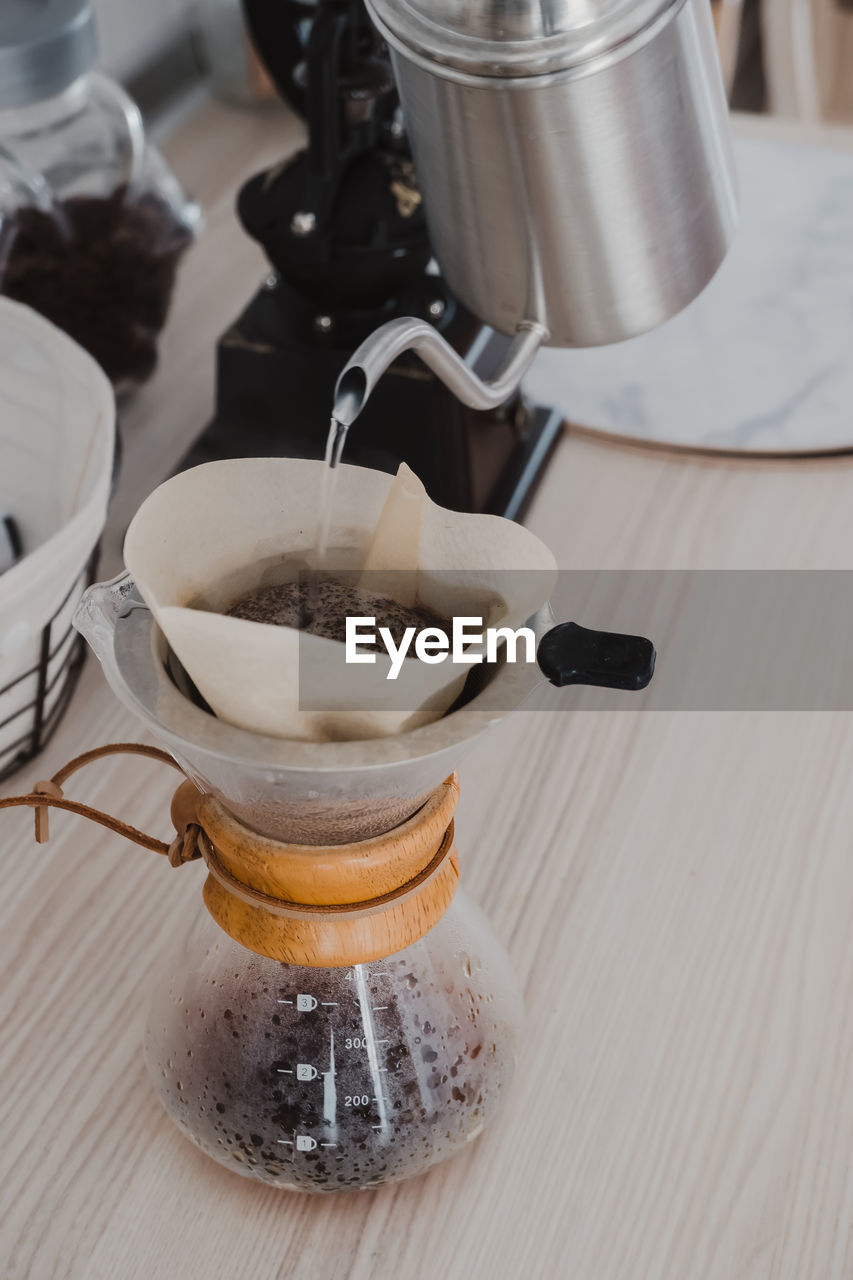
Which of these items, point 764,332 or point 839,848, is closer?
point 839,848

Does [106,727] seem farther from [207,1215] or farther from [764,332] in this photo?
[764,332]

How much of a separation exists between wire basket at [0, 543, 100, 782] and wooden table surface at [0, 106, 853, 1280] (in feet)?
0.05

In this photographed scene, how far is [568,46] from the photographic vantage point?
0.45m

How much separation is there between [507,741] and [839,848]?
0.52 ft

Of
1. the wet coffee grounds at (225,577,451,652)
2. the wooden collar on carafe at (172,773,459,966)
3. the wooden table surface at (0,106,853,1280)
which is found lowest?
the wooden table surface at (0,106,853,1280)

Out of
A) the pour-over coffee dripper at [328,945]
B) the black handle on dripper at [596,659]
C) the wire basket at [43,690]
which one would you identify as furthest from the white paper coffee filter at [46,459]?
the black handle on dripper at [596,659]

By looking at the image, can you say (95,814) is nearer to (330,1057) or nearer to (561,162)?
(330,1057)

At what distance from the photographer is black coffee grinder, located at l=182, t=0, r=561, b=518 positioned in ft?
2.00

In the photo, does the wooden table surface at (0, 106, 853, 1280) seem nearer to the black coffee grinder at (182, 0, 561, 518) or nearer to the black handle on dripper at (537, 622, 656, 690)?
the black coffee grinder at (182, 0, 561, 518)

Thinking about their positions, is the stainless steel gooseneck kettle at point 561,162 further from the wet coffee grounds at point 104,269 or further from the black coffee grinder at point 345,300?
the wet coffee grounds at point 104,269

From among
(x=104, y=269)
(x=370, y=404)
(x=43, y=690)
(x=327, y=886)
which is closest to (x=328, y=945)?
(x=327, y=886)

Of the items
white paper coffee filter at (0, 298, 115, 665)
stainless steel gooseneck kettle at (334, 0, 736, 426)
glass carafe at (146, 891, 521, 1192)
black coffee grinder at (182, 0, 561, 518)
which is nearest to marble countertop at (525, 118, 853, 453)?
black coffee grinder at (182, 0, 561, 518)

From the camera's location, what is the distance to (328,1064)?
392 millimetres

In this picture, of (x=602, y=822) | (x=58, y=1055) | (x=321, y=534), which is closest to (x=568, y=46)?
(x=321, y=534)
